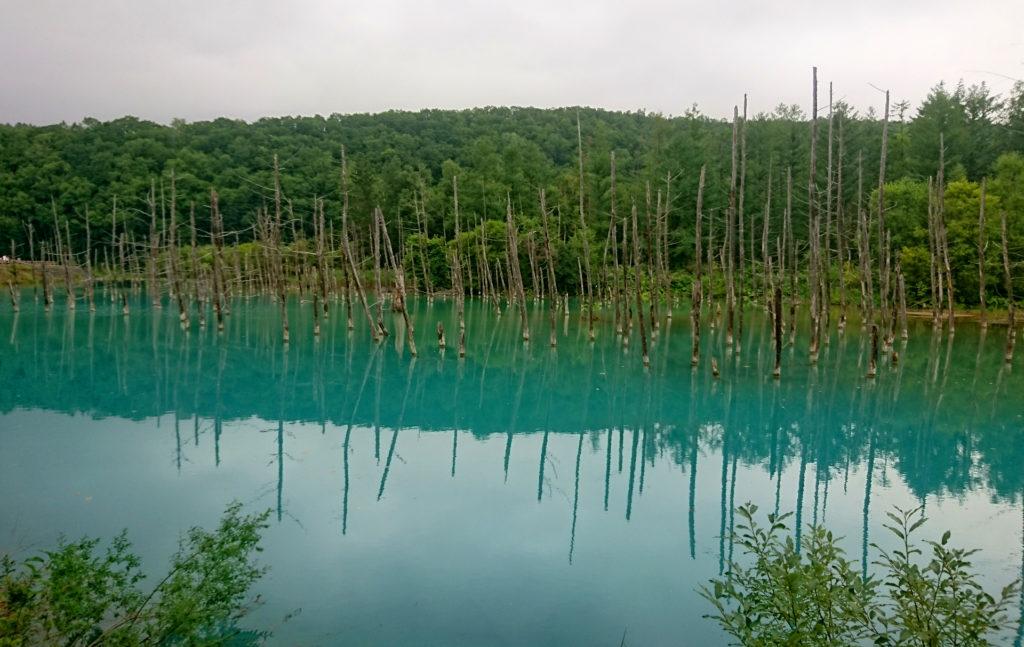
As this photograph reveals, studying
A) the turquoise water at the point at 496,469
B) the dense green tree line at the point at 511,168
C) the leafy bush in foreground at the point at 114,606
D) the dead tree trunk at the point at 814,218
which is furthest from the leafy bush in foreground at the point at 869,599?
the dense green tree line at the point at 511,168

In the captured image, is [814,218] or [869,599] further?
[814,218]

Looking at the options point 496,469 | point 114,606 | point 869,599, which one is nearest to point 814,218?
point 496,469

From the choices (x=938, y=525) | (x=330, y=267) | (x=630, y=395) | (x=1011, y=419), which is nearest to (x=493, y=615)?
(x=938, y=525)

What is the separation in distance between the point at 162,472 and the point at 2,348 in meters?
17.9

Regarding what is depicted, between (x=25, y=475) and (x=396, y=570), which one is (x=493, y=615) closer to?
(x=396, y=570)

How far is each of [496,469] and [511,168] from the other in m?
48.1

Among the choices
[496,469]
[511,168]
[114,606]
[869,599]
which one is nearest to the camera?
[869,599]

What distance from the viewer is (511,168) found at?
56562mm

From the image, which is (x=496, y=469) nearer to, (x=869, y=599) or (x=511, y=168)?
(x=869, y=599)

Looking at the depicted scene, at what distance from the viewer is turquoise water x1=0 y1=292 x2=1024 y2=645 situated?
6.73 metres

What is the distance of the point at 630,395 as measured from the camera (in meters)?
17.0

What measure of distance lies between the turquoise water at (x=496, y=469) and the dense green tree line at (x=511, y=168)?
15867 millimetres

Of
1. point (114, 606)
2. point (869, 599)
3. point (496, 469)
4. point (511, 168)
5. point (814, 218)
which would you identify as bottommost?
point (496, 469)

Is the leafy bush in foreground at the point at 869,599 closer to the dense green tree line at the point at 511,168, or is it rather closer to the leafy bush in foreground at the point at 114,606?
the leafy bush in foreground at the point at 114,606
